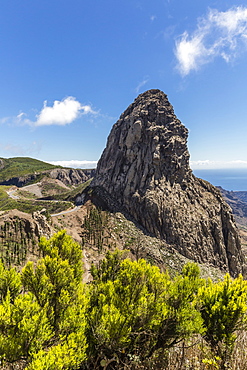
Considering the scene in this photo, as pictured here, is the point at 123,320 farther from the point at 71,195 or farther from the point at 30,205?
the point at 71,195

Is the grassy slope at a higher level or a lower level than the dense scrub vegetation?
lower

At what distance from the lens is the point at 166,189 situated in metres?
74.5

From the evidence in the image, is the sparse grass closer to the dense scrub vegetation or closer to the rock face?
the rock face

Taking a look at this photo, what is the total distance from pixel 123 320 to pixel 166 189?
213 feet

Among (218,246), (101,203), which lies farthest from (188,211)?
(101,203)

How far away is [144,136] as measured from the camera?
7938 cm

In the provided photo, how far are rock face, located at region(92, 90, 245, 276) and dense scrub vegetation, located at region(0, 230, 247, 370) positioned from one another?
5418 cm

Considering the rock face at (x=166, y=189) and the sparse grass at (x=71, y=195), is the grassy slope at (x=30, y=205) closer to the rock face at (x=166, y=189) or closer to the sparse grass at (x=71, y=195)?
the sparse grass at (x=71, y=195)

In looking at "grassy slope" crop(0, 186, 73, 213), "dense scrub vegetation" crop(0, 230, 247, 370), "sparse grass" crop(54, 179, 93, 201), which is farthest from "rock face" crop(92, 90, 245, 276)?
"dense scrub vegetation" crop(0, 230, 247, 370)

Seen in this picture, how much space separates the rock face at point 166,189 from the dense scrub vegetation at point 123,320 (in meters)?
54.2

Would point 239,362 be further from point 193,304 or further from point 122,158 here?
point 122,158

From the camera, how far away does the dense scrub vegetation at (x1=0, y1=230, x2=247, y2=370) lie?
11.5 m

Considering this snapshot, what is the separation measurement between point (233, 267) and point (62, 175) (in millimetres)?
168204

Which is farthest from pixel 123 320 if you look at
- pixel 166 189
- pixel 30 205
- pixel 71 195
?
pixel 71 195
